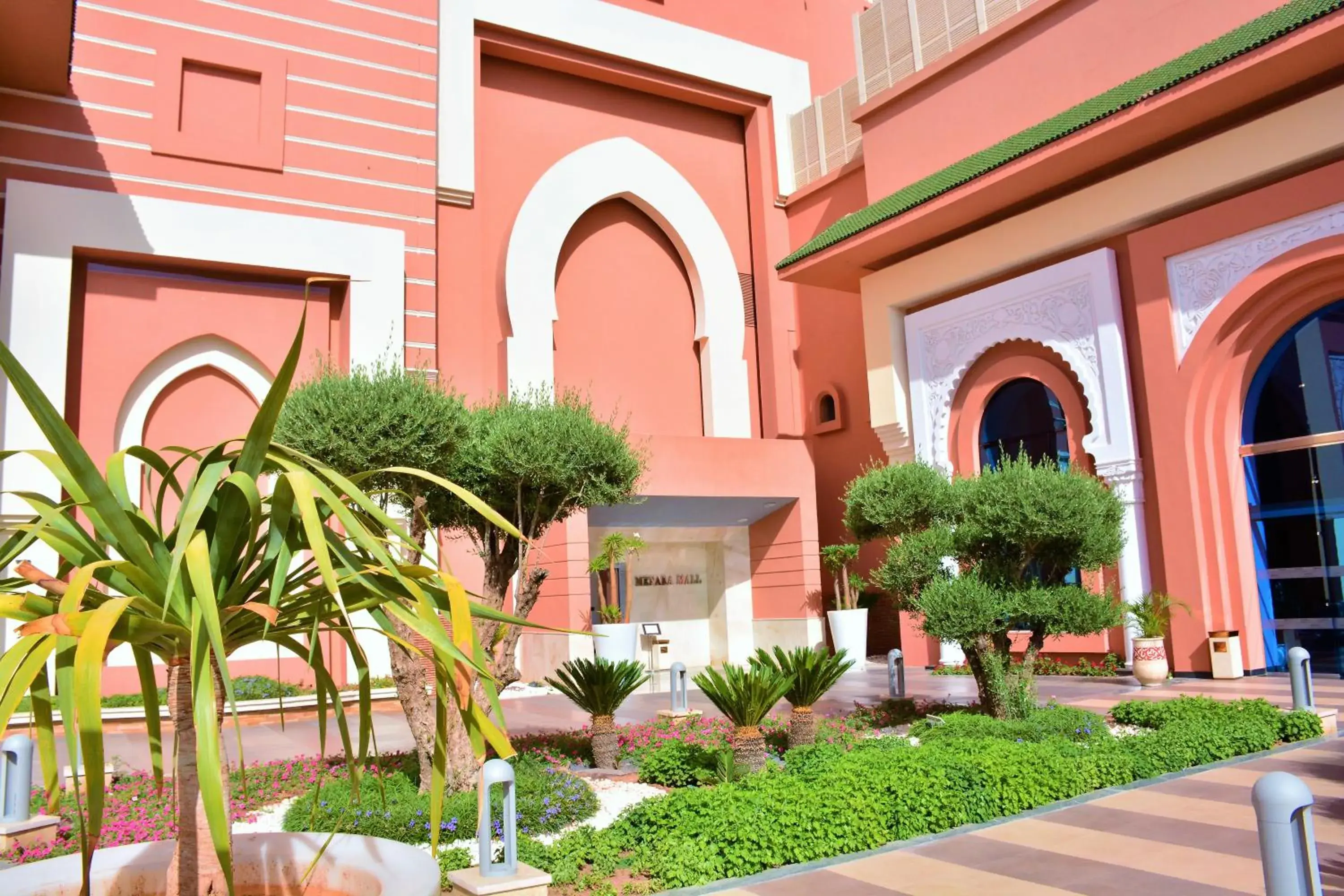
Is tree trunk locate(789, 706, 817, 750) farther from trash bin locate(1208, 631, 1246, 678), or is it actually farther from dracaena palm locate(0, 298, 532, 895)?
trash bin locate(1208, 631, 1246, 678)

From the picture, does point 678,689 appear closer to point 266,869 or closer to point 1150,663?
point 1150,663

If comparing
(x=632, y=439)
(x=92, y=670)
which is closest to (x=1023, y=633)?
(x=632, y=439)

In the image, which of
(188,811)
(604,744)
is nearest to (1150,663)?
(604,744)

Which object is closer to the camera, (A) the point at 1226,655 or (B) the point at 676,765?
(B) the point at 676,765

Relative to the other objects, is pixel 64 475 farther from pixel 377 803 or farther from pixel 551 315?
pixel 551 315

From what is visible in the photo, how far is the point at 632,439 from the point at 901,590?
7.63 metres

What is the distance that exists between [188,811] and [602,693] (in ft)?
22.2

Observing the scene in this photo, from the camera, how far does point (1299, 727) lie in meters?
8.81

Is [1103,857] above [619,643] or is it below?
below

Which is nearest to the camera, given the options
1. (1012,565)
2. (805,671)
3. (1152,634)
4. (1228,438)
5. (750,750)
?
(750,750)

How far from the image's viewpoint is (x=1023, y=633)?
1714 centimetres

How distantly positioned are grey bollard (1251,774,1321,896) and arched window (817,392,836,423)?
61.0 ft

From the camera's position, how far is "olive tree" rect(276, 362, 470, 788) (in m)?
7.79

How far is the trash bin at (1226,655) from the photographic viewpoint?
13.5 meters
